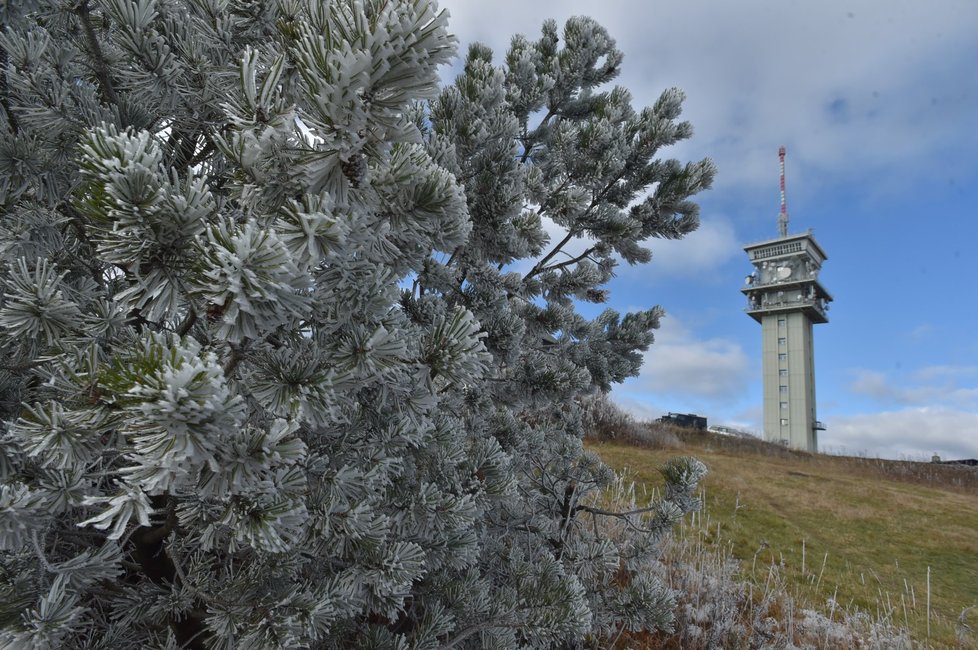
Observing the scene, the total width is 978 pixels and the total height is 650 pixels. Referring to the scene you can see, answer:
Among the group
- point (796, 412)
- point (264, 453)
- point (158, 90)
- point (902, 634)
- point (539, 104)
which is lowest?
point (902, 634)

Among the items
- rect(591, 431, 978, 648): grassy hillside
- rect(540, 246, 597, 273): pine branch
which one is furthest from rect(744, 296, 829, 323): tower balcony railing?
rect(540, 246, 597, 273): pine branch

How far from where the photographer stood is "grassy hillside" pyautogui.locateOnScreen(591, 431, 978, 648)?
5.73 metres

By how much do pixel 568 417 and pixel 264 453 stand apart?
10.2 ft

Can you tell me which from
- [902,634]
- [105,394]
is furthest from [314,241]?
[902,634]

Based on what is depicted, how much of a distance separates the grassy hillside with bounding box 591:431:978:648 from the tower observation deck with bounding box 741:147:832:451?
32715 mm

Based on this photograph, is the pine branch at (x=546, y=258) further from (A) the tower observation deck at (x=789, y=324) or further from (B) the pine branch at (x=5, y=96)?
(A) the tower observation deck at (x=789, y=324)

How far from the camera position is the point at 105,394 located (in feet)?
3.18

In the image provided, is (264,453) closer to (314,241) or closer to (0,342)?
(314,241)

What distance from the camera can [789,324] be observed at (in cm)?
4691

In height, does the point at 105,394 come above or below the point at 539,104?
below

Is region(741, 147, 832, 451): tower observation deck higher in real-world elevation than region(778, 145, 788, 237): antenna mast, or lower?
lower

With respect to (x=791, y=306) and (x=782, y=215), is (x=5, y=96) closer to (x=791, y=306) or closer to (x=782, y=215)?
(x=791, y=306)

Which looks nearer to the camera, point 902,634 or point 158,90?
point 158,90

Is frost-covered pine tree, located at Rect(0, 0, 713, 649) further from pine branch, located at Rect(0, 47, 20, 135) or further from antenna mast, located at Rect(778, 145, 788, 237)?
antenna mast, located at Rect(778, 145, 788, 237)
